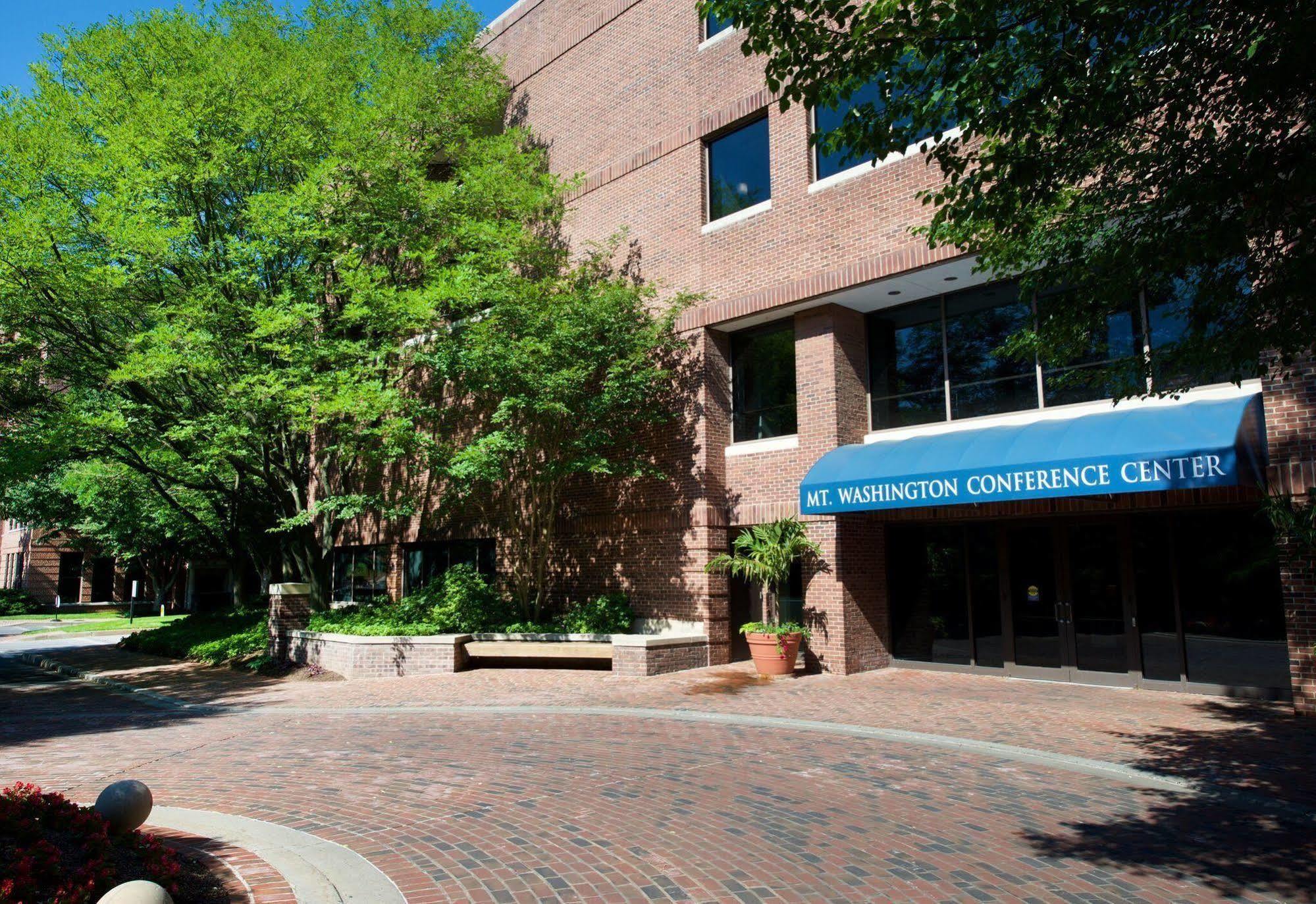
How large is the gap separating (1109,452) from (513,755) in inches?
322

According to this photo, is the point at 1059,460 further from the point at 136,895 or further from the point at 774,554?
the point at 136,895

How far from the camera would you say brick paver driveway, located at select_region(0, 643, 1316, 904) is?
17.8 feet

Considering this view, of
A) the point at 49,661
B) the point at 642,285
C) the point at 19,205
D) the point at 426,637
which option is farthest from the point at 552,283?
the point at 49,661

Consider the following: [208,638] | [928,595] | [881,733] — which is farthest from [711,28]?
[208,638]

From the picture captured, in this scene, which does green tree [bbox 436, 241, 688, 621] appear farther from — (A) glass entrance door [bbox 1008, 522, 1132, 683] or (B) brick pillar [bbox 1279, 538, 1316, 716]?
(B) brick pillar [bbox 1279, 538, 1316, 716]

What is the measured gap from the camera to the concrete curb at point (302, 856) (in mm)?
5020

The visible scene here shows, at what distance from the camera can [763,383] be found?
55.3ft

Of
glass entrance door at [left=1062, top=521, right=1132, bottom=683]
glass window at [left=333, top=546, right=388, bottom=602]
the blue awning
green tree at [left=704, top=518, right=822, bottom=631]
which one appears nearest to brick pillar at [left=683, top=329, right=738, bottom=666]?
green tree at [left=704, top=518, right=822, bottom=631]

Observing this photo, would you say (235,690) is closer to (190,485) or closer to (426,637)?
(426,637)

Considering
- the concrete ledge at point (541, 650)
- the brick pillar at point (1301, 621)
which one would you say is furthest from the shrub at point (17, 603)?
the brick pillar at point (1301, 621)

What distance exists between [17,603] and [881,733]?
51.4 metres

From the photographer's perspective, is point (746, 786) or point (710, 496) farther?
point (710, 496)

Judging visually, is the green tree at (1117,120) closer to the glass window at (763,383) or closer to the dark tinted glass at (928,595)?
the dark tinted glass at (928,595)

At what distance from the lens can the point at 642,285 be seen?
18125mm
